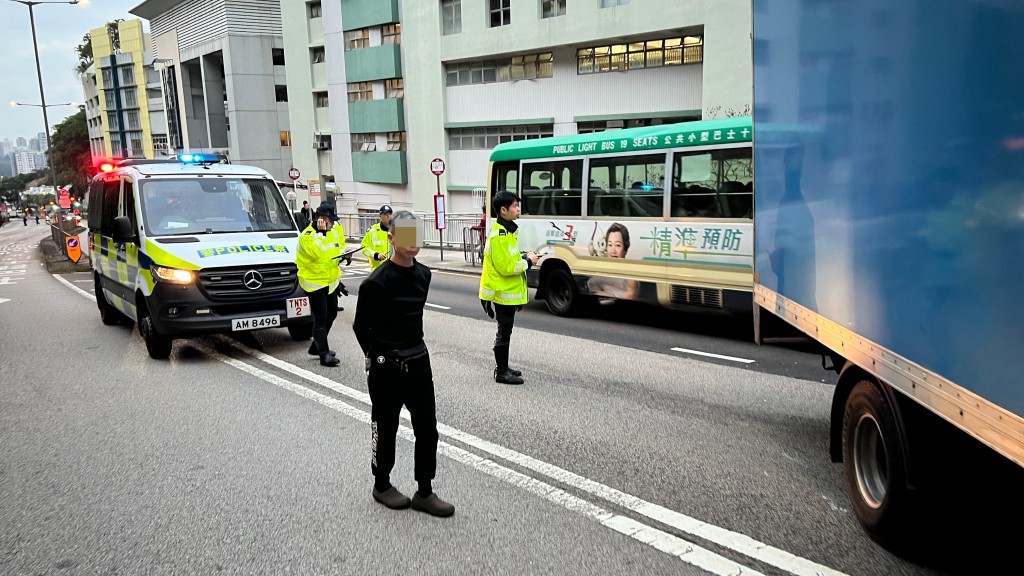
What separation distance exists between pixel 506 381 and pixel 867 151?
456 cm

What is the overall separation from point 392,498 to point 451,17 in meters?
28.3

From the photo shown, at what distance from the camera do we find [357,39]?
3622 centimetres

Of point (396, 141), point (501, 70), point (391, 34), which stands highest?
point (391, 34)

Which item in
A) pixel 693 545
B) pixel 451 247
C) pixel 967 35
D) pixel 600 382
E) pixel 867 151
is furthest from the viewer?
pixel 451 247

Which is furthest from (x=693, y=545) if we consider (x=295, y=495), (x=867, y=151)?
(x=295, y=495)

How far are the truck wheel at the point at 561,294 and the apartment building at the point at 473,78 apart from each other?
11059 mm

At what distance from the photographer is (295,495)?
15.8ft

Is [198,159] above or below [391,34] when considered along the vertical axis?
below

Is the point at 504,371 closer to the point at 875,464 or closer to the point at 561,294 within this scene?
the point at 875,464

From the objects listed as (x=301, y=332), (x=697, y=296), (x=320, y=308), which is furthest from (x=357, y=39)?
(x=320, y=308)

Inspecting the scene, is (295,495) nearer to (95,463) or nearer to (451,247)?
(95,463)

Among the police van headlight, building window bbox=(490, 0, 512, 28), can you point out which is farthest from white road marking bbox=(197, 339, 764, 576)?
building window bbox=(490, 0, 512, 28)

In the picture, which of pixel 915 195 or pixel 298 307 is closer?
pixel 915 195

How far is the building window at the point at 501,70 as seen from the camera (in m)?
27.6
